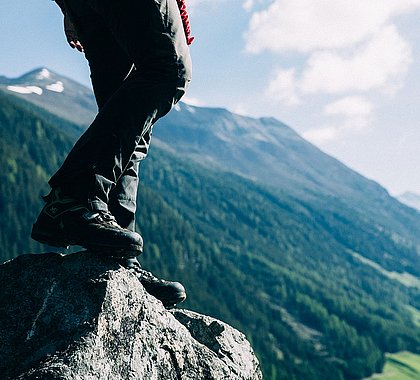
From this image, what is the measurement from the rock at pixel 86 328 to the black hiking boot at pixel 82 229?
0.21 m

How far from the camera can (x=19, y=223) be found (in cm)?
12444

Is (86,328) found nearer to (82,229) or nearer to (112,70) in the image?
(82,229)

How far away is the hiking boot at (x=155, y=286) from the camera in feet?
14.6

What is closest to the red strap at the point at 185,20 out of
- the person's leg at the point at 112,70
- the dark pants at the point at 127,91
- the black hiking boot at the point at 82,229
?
the dark pants at the point at 127,91

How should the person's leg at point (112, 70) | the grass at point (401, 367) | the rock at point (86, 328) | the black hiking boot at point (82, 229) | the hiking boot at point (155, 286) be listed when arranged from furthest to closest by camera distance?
the grass at point (401, 367), the hiking boot at point (155, 286), the person's leg at point (112, 70), the black hiking boot at point (82, 229), the rock at point (86, 328)

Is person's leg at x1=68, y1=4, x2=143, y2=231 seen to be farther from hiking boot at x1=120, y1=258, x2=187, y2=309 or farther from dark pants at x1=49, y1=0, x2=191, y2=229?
hiking boot at x1=120, y1=258, x2=187, y2=309

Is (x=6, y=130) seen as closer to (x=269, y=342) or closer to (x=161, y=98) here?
(x=269, y=342)

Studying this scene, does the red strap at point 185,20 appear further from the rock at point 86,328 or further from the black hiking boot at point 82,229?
the rock at point 86,328

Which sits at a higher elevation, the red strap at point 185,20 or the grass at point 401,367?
the red strap at point 185,20

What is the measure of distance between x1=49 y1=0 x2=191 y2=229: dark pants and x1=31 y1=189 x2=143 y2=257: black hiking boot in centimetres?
8

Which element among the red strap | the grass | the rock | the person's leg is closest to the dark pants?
the person's leg

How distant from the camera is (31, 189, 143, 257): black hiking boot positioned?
369 cm

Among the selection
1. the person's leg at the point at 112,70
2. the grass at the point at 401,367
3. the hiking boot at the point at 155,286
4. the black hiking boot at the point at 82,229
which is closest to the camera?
the black hiking boot at the point at 82,229

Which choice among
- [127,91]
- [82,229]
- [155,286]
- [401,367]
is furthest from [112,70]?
[401,367]
